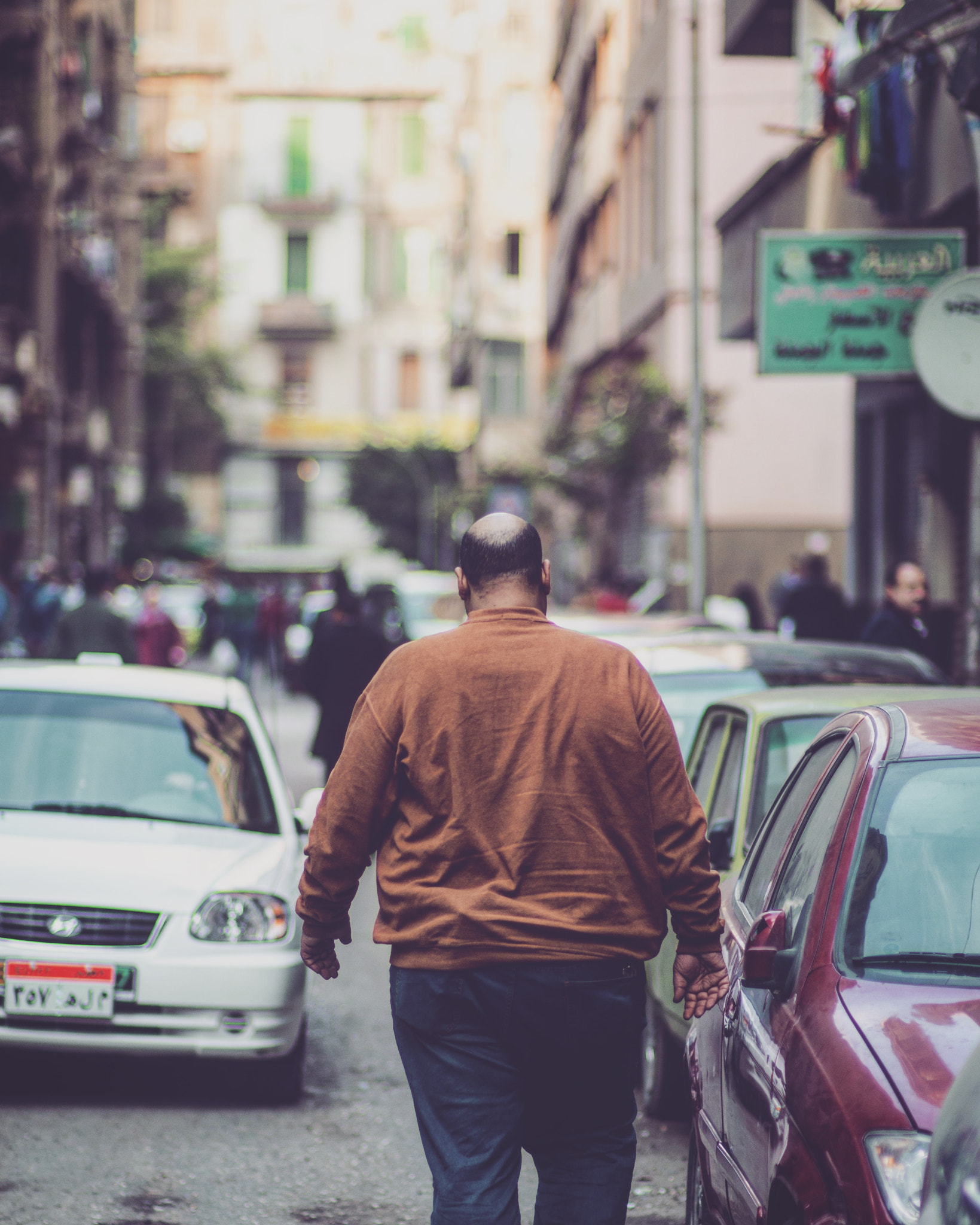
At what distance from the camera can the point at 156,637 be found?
67.6ft

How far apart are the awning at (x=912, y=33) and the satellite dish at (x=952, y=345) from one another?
159cm

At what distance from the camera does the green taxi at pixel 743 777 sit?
20.9 feet

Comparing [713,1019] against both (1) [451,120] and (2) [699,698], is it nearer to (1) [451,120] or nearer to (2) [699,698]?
(2) [699,698]

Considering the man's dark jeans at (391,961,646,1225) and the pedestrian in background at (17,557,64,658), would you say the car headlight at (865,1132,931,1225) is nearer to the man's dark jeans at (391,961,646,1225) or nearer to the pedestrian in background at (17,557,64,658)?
the man's dark jeans at (391,961,646,1225)

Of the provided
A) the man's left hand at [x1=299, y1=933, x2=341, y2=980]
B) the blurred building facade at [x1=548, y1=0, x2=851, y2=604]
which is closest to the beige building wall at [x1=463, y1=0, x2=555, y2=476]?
the blurred building facade at [x1=548, y1=0, x2=851, y2=604]

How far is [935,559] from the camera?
16141mm

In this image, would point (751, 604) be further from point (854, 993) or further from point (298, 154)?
point (298, 154)

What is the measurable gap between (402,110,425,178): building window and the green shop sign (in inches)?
2329

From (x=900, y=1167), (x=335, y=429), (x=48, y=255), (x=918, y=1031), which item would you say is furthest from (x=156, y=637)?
(x=335, y=429)

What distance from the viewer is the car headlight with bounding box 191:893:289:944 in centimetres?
649

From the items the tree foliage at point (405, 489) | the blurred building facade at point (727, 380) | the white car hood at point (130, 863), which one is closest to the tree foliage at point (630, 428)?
the blurred building facade at point (727, 380)

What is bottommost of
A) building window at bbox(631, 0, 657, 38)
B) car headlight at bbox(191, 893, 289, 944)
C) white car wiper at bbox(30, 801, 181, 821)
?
car headlight at bbox(191, 893, 289, 944)

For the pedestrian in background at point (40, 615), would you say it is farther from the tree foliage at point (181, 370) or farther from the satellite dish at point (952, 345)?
the tree foliage at point (181, 370)

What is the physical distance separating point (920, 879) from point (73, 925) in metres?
3.45
